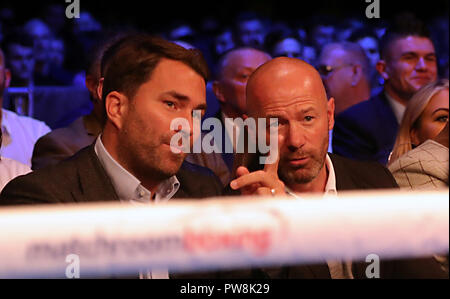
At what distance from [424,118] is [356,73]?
2.36 ft

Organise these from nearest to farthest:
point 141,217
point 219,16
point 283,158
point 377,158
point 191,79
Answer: point 141,217
point 191,79
point 283,158
point 377,158
point 219,16

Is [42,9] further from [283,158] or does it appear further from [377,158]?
[283,158]

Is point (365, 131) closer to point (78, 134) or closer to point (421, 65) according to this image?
point (421, 65)

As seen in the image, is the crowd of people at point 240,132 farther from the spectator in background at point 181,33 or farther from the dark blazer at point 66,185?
the spectator in background at point 181,33

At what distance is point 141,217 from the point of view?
126cm

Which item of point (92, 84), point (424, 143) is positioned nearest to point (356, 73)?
point (424, 143)

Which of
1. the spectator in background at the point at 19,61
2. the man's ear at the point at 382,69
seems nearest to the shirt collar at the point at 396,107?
the man's ear at the point at 382,69

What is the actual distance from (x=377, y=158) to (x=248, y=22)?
1.80m

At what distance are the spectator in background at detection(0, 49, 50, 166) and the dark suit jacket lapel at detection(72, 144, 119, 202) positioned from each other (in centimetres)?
101

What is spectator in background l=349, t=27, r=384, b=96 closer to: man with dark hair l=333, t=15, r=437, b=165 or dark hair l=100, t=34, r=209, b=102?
man with dark hair l=333, t=15, r=437, b=165

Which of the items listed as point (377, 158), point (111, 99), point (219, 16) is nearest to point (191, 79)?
point (111, 99)

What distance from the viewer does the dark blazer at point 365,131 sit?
8.90ft

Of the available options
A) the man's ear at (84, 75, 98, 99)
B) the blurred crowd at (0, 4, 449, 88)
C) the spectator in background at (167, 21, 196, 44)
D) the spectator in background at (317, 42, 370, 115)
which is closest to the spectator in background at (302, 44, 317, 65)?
the blurred crowd at (0, 4, 449, 88)

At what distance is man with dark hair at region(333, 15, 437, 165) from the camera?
2732mm
